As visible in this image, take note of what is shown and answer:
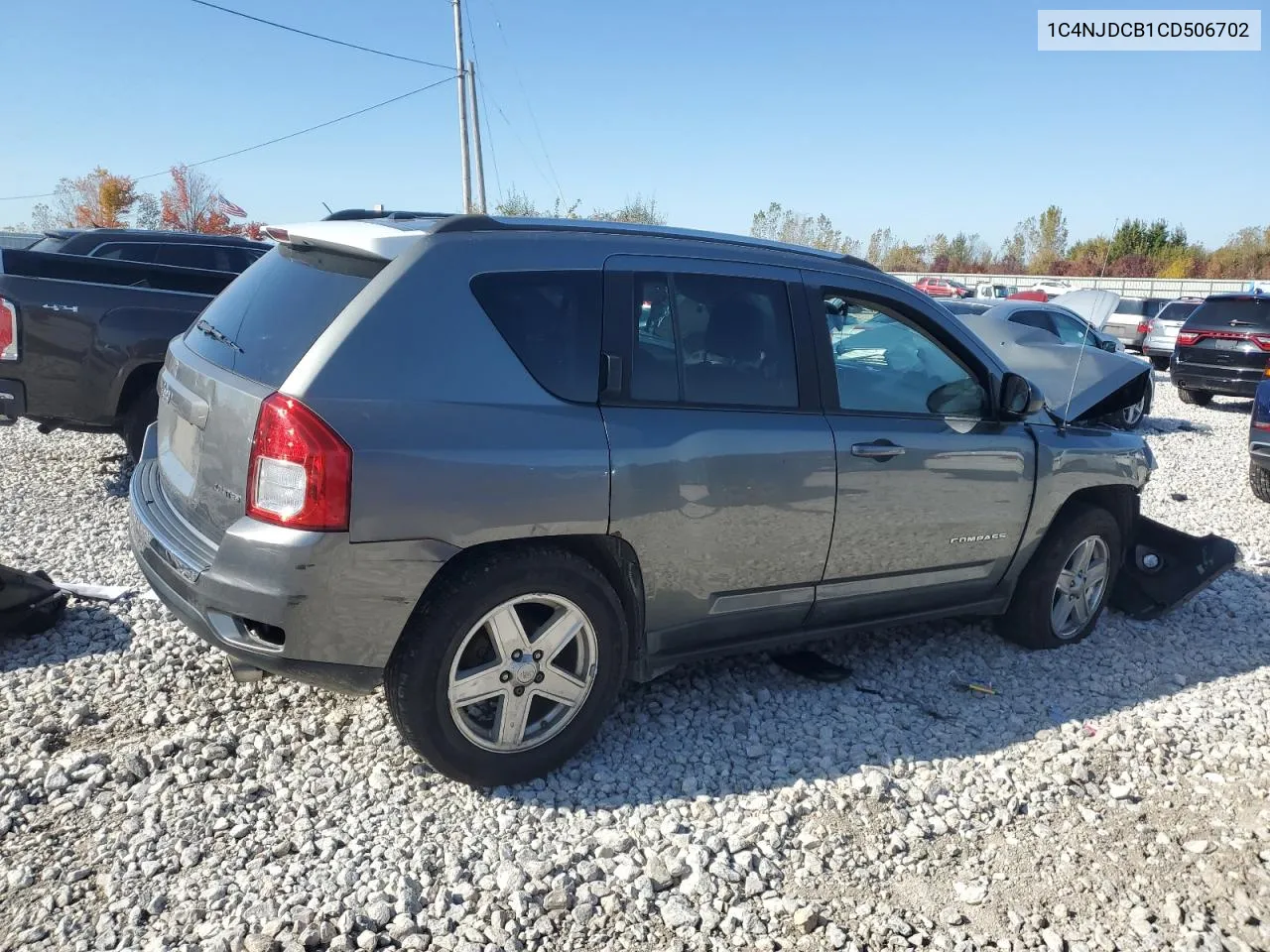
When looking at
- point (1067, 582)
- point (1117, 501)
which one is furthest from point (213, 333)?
point (1117, 501)

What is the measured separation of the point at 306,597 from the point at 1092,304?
1838 centimetres

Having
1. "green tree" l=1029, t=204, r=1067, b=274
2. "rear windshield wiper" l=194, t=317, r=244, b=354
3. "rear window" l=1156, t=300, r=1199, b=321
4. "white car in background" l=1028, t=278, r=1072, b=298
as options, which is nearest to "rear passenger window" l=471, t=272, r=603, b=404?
"rear windshield wiper" l=194, t=317, r=244, b=354

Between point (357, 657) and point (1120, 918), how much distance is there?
2463 mm

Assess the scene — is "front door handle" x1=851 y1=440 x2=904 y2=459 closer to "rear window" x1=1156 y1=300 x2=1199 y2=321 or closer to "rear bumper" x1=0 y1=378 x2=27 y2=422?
"rear bumper" x1=0 y1=378 x2=27 y2=422

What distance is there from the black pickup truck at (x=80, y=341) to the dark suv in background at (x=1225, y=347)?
14.6 metres

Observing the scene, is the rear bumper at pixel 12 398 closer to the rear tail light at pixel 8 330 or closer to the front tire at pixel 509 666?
the rear tail light at pixel 8 330

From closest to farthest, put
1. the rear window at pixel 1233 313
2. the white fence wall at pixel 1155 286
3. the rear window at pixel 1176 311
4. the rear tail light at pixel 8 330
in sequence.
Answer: the rear tail light at pixel 8 330, the rear window at pixel 1233 313, the rear window at pixel 1176 311, the white fence wall at pixel 1155 286

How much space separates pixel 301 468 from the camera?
275 centimetres

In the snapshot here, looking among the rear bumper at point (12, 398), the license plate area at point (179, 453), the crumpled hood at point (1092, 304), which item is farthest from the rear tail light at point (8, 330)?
the crumpled hood at point (1092, 304)

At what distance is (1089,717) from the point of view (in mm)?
4137

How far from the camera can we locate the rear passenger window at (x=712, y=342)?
340 centimetres

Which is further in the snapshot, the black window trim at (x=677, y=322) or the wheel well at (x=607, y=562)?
the black window trim at (x=677, y=322)

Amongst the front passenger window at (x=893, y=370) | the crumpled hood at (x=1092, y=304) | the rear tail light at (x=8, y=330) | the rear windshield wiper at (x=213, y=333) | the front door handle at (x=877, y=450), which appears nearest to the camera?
the rear windshield wiper at (x=213, y=333)

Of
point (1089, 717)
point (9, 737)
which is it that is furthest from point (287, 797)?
point (1089, 717)
